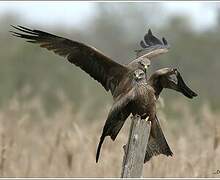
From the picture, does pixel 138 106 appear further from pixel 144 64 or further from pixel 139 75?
pixel 144 64

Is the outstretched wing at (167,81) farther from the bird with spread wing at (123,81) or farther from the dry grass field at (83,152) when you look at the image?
the dry grass field at (83,152)

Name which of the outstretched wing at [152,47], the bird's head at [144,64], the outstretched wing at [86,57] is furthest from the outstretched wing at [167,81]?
the outstretched wing at [152,47]

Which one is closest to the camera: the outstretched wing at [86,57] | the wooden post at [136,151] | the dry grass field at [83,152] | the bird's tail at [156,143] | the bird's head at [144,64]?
the wooden post at [136,151]

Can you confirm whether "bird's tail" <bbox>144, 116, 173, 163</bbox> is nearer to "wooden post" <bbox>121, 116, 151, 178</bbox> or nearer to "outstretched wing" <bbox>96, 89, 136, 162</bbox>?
"outstretched wing" <bbox>96, 89, 136, 162</bbox>

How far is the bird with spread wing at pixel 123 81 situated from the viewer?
5.43 meters

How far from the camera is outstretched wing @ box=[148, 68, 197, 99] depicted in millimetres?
5595

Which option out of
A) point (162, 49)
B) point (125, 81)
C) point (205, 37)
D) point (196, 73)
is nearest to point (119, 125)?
point (125, 81)

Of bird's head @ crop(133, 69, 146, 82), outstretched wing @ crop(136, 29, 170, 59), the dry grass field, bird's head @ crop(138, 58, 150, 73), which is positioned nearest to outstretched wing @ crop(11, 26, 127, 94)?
bird's head @ crop(138, 58, 150, 73)

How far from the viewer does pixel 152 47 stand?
6.96 m

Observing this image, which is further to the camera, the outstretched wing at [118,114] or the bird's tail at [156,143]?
the bird's tail at [156,143]

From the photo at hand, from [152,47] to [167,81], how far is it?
1.21 m

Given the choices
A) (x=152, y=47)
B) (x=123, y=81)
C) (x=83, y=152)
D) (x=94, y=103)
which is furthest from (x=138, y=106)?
(x=94, y=103)

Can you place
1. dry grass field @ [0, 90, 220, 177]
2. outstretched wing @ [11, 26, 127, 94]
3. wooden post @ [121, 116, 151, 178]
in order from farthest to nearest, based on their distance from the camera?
1. dry grass field @ [0, 90, 220, 177]
2. outstretched wing @ [11, 26, 127, 94]
3. wooden post @ [121, 116, 151, 178]

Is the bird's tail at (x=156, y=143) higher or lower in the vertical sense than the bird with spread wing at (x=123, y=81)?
lower
